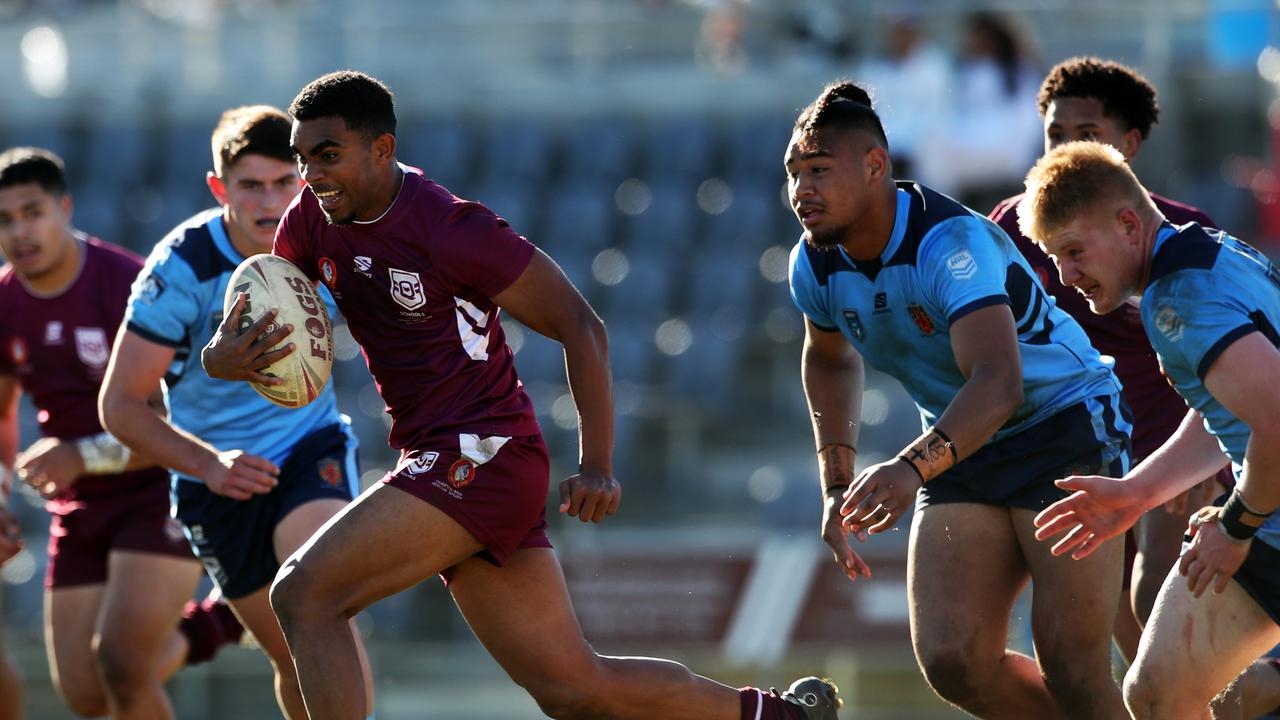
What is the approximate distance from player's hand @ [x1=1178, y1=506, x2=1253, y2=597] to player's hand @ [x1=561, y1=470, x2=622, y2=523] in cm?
167

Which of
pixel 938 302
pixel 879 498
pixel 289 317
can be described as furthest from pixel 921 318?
pixel 289 317

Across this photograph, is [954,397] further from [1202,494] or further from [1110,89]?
[1110,89]

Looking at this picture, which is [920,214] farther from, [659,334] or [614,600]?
[659,334]

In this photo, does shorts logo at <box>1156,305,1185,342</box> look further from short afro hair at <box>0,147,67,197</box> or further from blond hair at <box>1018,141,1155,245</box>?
short afro hair at <box>0,147,67,197</box>

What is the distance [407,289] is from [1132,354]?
2934mm

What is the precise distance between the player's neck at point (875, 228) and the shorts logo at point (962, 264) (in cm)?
26

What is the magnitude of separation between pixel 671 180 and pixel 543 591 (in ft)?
35.0

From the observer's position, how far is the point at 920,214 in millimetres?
5934

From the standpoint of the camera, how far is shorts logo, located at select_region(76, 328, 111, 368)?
805 centimetres

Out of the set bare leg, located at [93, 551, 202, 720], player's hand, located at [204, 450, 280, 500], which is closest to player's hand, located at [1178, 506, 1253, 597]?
player's hand, located at [204, 450, 280, 500]

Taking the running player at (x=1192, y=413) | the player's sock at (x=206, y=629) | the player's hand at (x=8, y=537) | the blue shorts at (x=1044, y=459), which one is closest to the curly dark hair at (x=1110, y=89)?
the blue shorts at (x=1044, y=459)

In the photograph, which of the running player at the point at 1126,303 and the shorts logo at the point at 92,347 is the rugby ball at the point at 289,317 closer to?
the shorts logo at the point at 92,347

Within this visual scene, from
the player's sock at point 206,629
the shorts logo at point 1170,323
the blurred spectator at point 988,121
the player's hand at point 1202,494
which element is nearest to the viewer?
the shorts logo at point 1170,323

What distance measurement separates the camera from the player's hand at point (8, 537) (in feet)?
25.6
